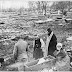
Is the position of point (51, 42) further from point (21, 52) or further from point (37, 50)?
point (21, 52)

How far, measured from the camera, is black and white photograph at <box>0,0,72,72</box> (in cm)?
234

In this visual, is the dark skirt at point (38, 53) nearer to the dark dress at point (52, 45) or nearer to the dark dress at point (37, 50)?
the dark dress at point (37, 50)

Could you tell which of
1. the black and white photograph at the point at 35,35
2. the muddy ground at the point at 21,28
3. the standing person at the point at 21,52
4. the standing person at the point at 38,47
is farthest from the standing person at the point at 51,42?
the standing person at the point at 21,52

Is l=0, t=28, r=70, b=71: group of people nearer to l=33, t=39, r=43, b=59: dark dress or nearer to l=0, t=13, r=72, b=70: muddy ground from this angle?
l=33, t=39, r=43, b=59: dark dress

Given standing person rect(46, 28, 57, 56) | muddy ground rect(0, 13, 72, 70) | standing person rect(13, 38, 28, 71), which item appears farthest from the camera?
muddy ground rect(0, 13, 72, 70)

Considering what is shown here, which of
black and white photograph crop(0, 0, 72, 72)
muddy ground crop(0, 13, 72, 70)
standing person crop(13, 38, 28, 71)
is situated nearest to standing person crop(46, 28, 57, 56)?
black and white photograph crop(0, 0, 72, 72)

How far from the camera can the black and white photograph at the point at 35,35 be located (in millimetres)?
2338

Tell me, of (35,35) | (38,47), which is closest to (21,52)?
(38,47)

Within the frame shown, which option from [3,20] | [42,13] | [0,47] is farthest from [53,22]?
[0,47]

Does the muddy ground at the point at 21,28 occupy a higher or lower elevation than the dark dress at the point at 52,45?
higher

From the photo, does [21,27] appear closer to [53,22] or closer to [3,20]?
[3,20]

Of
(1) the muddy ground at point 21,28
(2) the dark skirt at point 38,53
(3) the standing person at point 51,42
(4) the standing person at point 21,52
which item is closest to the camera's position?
(4) the standing person at point 21,52

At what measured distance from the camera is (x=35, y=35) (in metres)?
3.79

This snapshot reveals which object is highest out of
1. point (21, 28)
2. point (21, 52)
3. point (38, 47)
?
point (21, 28)
